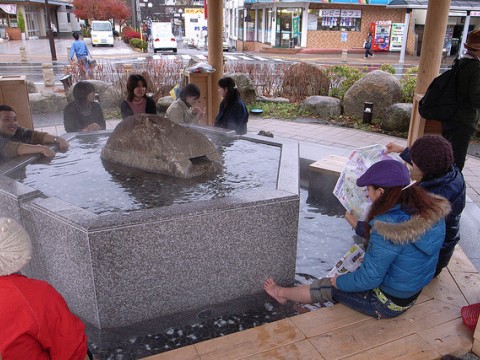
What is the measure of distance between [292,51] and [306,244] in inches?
1095

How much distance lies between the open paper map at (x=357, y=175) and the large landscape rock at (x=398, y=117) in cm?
556

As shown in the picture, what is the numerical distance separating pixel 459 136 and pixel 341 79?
7600 millimetres

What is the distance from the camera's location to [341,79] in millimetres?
11859

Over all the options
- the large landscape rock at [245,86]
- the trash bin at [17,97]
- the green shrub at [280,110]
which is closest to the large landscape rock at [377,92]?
the green shrub at [280,110]

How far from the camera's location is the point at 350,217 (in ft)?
10.9

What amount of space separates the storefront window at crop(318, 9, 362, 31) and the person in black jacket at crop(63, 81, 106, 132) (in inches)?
1109

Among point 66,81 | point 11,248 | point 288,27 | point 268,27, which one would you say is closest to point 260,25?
point 268,27

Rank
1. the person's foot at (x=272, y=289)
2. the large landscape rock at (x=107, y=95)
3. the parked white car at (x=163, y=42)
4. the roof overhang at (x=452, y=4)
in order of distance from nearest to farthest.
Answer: the person's foot at (x=272, y=289), the large landscape rock at (x=107, y=95), the roof overhang at (x=452, y=4), the parked white car at (x=163, y=42)

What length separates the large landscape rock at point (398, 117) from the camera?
885 centimetres

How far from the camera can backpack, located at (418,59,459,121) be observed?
4.53m

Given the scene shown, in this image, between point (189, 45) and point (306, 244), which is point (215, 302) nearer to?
point (306, 244)

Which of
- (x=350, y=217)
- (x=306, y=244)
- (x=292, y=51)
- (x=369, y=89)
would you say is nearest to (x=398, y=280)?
(x=350, y=217)

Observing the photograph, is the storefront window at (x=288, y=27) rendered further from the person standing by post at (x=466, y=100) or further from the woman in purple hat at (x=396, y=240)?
the woman in purple hat at (x=396, y=240)

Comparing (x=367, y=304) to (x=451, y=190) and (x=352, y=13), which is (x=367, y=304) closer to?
(x=451, y=190)
